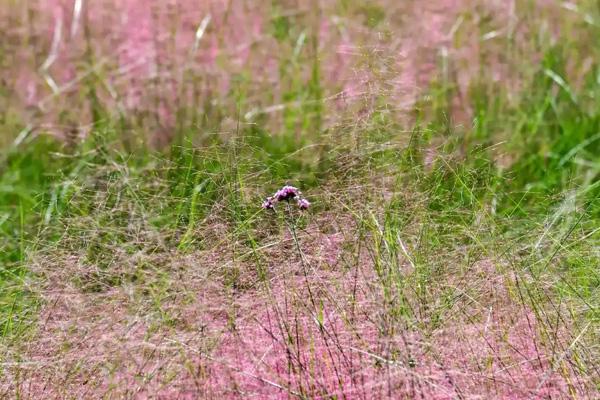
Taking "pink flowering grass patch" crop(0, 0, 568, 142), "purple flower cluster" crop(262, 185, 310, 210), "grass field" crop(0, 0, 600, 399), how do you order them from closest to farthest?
"grass field" crop(0, 0, 600, 399) < "purple flower cluster" crop(262, 185, 310, 210) < "pink flowering grass patch" crop(0, 0, 568, 142)

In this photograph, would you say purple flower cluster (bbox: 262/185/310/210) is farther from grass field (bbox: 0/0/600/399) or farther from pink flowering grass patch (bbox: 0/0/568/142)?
pink flowering grass patch (bbox: 0/0/568/142)

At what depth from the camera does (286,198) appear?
2.16 meters

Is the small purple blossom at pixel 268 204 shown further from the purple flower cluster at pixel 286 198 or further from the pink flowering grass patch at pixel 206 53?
the pink flowering grass patch at pixel 206 53

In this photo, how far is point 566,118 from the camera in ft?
13.8

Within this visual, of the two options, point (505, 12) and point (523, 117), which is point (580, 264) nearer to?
point (523, 117)

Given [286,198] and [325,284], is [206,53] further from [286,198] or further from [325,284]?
[325,284]

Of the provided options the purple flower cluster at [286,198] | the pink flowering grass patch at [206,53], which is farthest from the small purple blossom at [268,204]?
the pink flowering grass patch at [206,53]

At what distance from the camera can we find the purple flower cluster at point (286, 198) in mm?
2148

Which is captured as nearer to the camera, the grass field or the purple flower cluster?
the grass field

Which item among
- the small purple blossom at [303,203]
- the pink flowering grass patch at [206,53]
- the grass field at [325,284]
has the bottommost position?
the pink flowering grass patch at [206,53]

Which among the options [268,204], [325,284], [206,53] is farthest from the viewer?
[206,53]

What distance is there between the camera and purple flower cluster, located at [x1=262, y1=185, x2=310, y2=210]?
7.05 feet

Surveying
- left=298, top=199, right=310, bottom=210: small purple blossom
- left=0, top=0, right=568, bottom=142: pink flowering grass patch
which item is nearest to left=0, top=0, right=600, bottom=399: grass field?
left=298, top=199, right=310, bottom=210: small purple blossom

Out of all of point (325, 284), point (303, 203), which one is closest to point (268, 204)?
point (303, 203)
